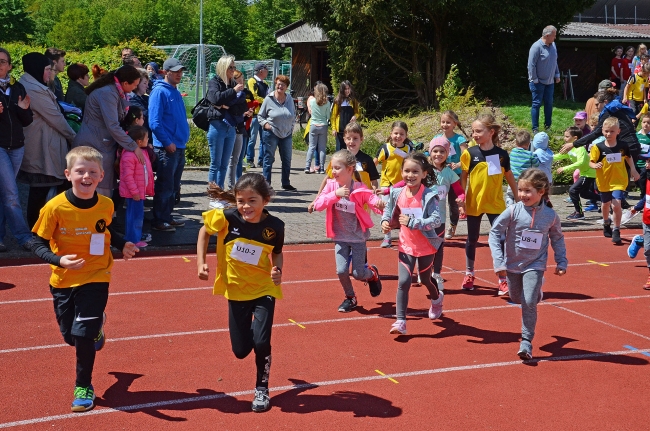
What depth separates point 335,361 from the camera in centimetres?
698

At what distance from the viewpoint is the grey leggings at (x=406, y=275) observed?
772 centimetres

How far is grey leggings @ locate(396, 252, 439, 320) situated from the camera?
7.72 meters

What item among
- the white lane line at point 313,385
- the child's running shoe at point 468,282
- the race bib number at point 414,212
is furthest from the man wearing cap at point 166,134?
the white lane line at point 313,385

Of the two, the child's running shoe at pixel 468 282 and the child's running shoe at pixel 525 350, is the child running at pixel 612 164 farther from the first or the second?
the child's running shoe at pixel 525 350

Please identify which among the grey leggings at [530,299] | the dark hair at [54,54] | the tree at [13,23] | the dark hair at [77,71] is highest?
the tree at [13,23]

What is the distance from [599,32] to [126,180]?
97.0ft

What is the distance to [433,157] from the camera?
9938 millimetres

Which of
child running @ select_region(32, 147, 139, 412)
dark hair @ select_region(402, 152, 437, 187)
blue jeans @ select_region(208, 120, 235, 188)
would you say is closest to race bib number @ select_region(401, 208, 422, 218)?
dark hair @ select_region(402, 152, 437, 187)

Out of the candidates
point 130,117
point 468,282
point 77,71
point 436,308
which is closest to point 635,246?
point 468,282

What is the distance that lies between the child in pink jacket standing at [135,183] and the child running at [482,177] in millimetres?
4023

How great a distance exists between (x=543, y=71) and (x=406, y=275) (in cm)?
1355

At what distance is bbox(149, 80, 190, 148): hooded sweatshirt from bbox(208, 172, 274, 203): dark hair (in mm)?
5466

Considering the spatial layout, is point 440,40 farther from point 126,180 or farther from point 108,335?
point 108,335

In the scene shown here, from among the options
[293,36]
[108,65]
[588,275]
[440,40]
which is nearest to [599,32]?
[440,40]
